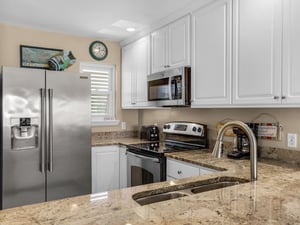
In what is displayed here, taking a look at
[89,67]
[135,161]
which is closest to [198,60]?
[135,161]

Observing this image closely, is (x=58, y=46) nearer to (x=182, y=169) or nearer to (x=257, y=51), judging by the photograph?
(x=182, y=169)

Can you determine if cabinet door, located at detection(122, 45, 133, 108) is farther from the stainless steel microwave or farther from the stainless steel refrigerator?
the stainless steel refrigerator

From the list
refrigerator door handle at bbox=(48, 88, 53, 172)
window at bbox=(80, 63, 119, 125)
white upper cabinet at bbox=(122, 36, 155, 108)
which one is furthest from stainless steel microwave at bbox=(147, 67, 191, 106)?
refrigerator door handle at bbox=(48, 88, 53, 172)

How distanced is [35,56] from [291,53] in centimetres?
291

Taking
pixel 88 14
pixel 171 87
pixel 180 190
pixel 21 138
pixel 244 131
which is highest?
pixel 88 14

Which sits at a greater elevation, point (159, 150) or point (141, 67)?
point (141, 67)

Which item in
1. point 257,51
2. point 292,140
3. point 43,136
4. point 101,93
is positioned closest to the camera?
point 257,51

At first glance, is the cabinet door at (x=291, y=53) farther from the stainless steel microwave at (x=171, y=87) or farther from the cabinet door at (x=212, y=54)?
the stainless steel microwave at (x=171, y=87)

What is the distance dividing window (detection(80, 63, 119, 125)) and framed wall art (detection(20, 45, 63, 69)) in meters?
0.51

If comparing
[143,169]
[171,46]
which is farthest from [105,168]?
[171,46]

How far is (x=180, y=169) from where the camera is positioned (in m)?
2.40

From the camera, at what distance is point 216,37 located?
2350 millimetres

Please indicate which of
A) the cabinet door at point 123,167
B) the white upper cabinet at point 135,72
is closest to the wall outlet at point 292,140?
the white upper cabinet at point 135,72

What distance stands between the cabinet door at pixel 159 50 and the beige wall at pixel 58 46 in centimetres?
96
